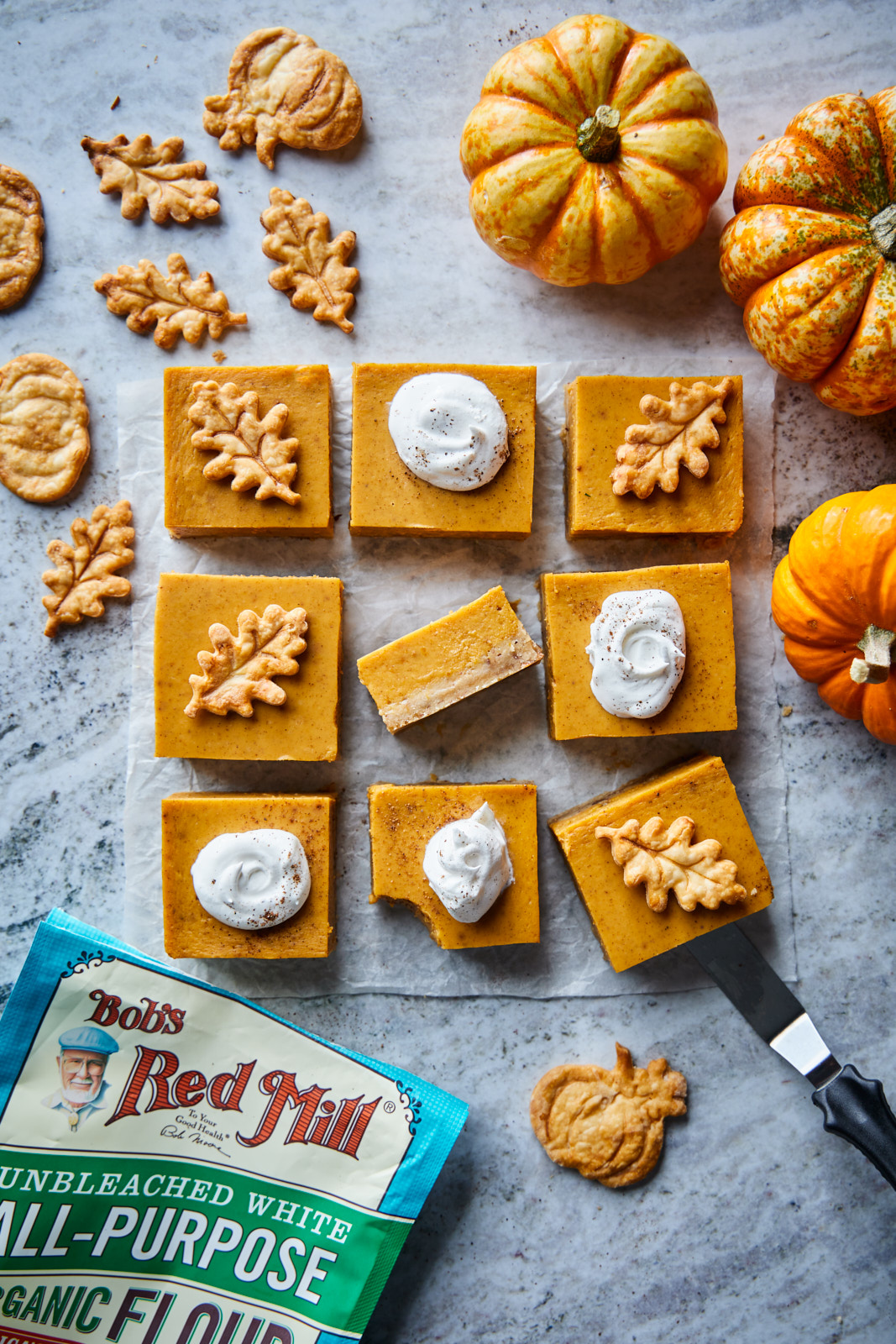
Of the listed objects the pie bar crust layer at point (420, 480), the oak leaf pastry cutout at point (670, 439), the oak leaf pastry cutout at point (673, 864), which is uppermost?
the oak leaf pastry cutout at point (670, 439)

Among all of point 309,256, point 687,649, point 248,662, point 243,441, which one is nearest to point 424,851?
point 248,662

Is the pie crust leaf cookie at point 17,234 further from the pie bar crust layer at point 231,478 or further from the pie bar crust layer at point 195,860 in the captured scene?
A: the pie bar crust layer at point 195,860

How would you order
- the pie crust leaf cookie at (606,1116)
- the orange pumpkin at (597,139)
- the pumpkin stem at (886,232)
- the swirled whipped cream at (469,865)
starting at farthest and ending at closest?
the pie crust leaf cookie at (606,1116), the swirled whipped cream at (469,865), the orange pumpkin at (597,139), the pumpkin stem at (886,232)

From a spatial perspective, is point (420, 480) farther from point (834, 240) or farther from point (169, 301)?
point (834, 240)

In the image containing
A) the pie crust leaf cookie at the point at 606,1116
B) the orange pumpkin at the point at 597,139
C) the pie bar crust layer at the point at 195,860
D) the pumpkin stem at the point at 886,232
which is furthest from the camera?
the pie crust leaf cookie at the point at 606,1116

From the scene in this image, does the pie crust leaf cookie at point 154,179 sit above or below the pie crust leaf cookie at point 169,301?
above

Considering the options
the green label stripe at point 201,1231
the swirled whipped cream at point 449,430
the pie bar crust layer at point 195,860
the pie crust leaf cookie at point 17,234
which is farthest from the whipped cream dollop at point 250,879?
the pie crust leaf cookie at point 17,234

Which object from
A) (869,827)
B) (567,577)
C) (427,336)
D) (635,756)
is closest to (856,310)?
(567,577)

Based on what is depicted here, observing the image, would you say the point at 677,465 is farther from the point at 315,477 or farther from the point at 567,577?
the point at 315,477
